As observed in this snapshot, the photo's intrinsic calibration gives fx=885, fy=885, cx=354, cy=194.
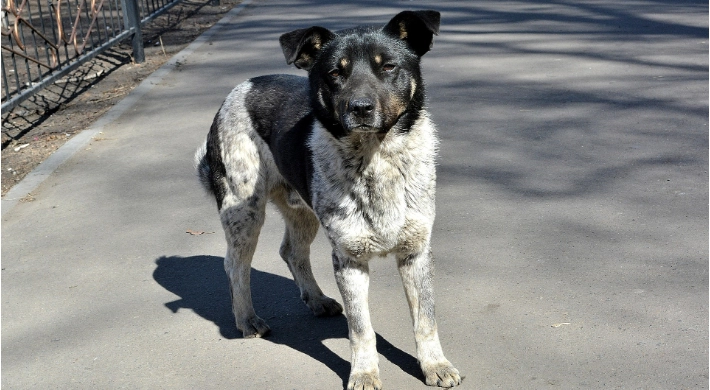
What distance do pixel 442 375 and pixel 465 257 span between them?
4.89 ft

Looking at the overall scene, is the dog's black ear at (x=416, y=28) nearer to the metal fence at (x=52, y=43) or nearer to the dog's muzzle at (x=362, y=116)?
the dog's muzzle at (x=362, y=116)

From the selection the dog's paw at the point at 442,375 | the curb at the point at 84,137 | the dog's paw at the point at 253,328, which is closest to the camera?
the dog's paw at the point at 442,375

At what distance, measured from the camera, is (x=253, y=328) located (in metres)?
4.82

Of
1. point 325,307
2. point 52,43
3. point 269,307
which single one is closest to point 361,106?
point 325,307

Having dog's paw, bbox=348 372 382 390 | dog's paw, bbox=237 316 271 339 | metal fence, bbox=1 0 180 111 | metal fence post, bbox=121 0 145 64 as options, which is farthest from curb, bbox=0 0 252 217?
dog's paw, bbox=348 372 382 390

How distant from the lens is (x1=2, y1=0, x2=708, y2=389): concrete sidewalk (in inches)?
175

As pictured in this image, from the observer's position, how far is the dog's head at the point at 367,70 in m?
3.76

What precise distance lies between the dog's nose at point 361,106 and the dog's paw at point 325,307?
1.58 meters

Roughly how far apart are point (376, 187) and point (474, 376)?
1.02m

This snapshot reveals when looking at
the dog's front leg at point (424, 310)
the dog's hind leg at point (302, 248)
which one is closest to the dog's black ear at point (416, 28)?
the dog's front leg at point (424, 310)

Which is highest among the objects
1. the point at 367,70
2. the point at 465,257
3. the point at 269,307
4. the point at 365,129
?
the point at 367,70

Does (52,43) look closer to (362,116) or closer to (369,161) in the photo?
(369,161)

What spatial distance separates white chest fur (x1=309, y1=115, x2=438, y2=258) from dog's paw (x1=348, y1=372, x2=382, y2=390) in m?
0.56

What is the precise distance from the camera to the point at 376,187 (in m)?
4.05
